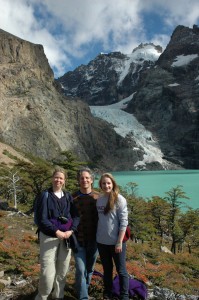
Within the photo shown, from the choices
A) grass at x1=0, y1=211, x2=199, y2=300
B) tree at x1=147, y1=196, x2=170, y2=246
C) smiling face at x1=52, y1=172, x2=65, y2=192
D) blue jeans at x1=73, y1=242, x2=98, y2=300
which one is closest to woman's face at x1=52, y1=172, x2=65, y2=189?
smiling face at x1=52, y1=172, x2=65, y2=192

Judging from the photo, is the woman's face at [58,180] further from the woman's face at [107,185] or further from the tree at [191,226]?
the tree at [191,226]

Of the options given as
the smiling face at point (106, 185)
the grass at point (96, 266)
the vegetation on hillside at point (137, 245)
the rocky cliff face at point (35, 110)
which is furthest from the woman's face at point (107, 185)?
the rocky cliff face at point (35, 110)

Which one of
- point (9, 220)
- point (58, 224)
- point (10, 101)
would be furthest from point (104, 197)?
point (10, 101)

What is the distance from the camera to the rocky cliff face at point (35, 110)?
115625mm

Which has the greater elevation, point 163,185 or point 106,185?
point 106,185

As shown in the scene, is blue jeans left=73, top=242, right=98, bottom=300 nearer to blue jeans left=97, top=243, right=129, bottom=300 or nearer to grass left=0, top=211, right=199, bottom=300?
blue jeans left=97, top=243, right=129, bottom=300

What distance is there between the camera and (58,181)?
6.84 m

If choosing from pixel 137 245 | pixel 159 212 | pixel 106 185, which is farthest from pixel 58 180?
pixel 159 212

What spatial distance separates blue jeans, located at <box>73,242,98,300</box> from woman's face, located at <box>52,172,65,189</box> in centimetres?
130

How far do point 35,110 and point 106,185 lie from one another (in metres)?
119

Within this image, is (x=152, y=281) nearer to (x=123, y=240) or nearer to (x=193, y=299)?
(x=193, y=299)

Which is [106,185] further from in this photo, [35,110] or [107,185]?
[35,110]

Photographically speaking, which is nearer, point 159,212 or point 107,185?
point 107,185

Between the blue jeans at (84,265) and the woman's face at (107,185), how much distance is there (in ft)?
3.77
